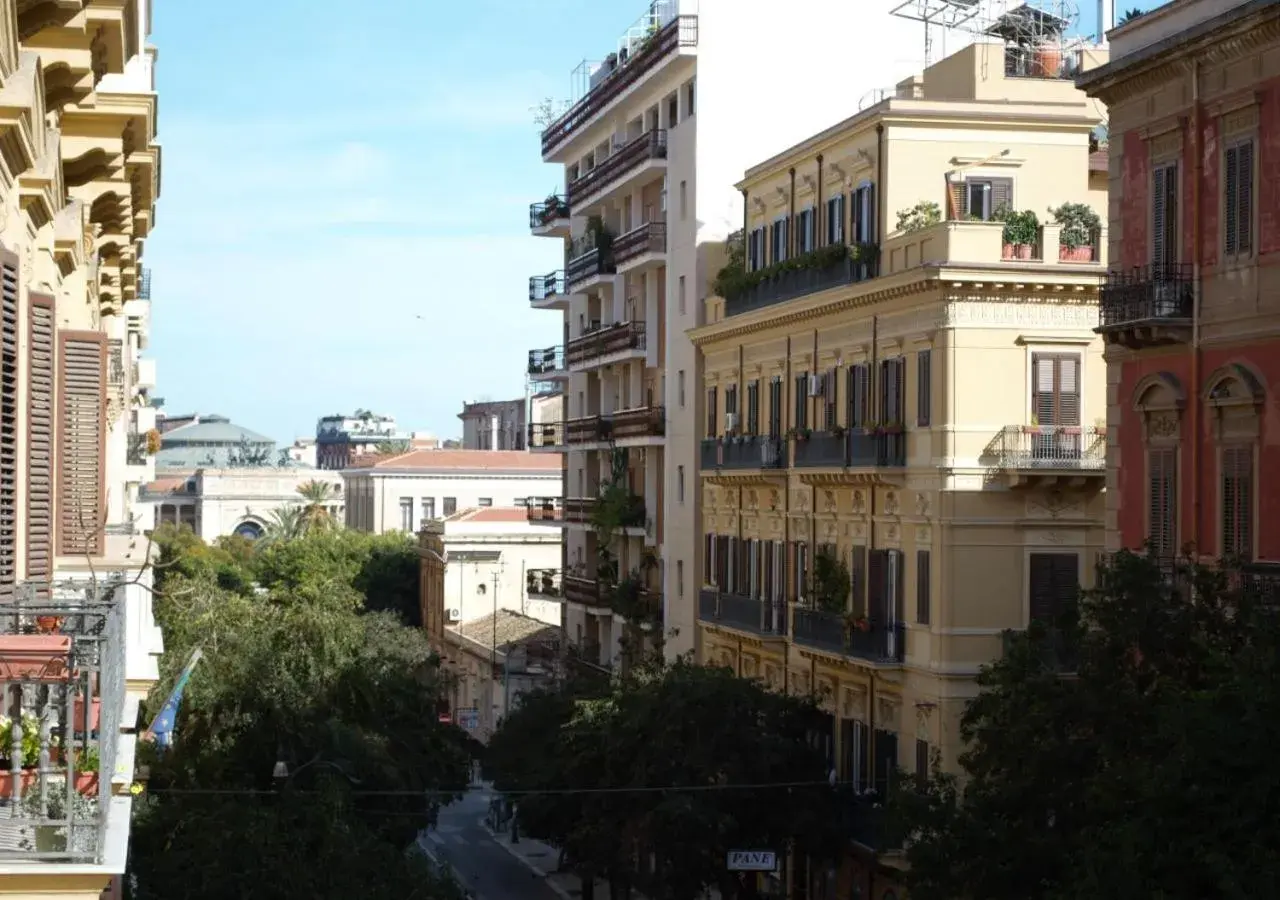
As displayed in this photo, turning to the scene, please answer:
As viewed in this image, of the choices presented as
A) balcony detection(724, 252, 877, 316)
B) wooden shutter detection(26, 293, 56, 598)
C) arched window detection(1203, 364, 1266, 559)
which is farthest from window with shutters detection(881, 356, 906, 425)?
wooden shutter detection(26, 293, 56, 598)

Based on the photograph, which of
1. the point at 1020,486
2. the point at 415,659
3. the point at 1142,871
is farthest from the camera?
the point at 415,659

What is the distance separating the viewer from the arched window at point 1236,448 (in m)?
27.2

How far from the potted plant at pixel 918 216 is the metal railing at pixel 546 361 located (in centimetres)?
2884

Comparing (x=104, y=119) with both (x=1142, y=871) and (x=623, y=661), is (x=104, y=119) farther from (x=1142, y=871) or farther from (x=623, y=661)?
(x=623, y=661)

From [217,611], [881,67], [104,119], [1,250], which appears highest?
[881,67]

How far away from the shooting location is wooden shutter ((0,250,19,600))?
12789 mm

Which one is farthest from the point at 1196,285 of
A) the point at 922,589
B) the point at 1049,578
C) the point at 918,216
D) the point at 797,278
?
the point at 797,278

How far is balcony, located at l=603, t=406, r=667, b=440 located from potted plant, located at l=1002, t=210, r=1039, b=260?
61.9 feet

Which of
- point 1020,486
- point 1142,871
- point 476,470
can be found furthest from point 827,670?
point 476,470

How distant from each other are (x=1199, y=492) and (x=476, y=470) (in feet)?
375

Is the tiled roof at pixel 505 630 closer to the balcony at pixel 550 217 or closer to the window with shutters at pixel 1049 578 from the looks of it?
the balcony at pixel 550 217

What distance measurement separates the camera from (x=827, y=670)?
45562 mm

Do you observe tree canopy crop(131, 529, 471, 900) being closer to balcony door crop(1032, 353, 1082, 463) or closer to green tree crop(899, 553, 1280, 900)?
green tree crop(899, 553, 1280, 900)

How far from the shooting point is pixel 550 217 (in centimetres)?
7094
